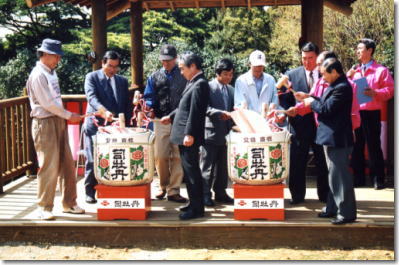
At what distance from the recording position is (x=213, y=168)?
20.2ft

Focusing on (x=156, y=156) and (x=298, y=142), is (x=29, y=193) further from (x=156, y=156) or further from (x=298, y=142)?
(x=298, y=142)

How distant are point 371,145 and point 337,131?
221 centimetres

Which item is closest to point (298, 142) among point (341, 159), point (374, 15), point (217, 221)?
point (341, 159)

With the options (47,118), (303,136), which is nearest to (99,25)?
(47,118)

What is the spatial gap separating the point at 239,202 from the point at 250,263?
0.69 metres

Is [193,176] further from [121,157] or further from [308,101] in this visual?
[308,101]

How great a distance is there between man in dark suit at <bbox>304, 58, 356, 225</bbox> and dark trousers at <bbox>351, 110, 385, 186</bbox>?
6.43ft

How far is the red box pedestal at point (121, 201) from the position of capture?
218 inches

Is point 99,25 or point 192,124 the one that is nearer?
point 192,124

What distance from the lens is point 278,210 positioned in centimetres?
543

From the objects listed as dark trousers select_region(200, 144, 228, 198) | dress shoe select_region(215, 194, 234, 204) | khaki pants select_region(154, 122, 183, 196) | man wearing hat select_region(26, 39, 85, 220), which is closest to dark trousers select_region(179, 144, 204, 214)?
dark trousers select_region(200, 144, 228, 198)

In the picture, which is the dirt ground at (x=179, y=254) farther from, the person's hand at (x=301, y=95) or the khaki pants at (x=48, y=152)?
the person's hand at (x=301, y=95)

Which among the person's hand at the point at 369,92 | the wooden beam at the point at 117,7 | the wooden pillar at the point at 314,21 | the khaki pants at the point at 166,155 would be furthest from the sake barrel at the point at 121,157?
the wooden beam at the point at 117,7

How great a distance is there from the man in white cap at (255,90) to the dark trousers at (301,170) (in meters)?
0.58
